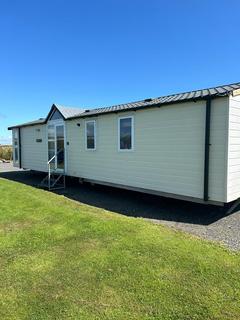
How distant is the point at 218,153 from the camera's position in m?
6.06

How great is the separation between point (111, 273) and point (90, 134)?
23.3 feet

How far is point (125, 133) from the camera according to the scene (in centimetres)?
859

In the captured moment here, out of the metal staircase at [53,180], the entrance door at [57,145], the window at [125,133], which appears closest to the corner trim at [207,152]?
the window at [125,133]

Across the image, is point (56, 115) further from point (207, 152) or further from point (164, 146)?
point (207, 152)

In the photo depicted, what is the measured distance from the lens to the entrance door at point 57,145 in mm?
11773

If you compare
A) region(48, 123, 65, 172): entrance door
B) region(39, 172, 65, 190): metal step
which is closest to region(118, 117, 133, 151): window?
region(39, 172, 65, 190): metal step

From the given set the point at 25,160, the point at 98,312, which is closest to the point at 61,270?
the point at 98,312

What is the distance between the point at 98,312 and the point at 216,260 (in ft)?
6.72

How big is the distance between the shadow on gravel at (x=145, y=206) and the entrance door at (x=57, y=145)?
190 cm

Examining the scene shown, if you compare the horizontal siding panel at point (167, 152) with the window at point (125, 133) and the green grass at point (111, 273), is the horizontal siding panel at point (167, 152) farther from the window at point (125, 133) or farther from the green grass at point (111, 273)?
the green grass at point (111, 273)

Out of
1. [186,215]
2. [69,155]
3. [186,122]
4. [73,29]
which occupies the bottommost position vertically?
[186,215]

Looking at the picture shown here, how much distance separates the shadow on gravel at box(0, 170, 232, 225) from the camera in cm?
650

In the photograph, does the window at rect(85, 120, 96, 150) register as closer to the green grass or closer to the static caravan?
the static caravan

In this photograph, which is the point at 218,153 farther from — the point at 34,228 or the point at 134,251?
the point at 34,228
